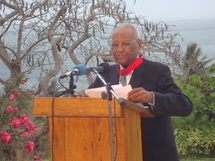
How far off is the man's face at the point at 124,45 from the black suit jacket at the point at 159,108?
0.45ft

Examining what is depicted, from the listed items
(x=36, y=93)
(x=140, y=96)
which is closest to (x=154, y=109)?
(x=140, y=96)

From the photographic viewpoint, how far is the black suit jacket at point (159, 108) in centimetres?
303

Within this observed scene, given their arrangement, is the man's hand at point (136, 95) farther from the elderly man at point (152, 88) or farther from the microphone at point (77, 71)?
the microphone at point (77, 71)

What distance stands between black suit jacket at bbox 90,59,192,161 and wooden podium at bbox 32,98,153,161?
310 millimetres

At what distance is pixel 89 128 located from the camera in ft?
8.86

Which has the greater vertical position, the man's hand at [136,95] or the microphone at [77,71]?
the microphone at [77,71]

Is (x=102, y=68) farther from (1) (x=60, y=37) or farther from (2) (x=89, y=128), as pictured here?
(1) (x=60, y=37)

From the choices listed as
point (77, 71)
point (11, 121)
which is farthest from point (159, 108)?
→ point (11, 121)

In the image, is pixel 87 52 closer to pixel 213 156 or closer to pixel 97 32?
pixel 97 32

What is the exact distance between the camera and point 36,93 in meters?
10.2

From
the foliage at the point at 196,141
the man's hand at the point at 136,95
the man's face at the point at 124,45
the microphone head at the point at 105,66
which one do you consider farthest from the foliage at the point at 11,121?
the foliage at the point at 196,141

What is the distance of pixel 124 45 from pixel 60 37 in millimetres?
6954

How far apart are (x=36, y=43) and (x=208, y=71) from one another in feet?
11.9

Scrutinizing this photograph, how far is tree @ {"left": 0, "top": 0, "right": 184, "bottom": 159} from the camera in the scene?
9.31 m
